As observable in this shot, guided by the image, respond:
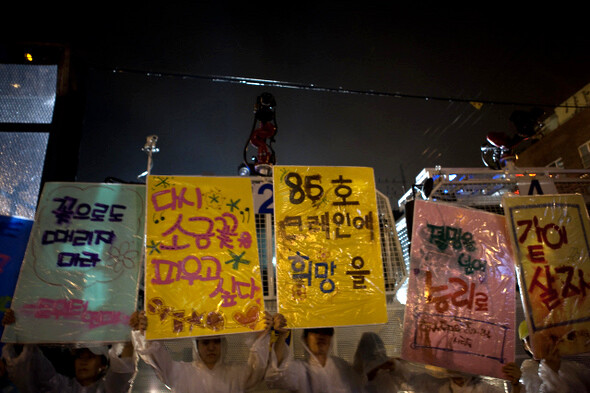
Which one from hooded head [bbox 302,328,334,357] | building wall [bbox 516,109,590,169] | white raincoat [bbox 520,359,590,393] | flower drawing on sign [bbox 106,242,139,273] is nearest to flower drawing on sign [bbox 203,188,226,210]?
flower drawing on sign [bbox 106,242,139,273]

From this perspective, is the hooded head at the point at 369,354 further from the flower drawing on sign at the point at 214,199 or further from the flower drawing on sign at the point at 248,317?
the flower drawing on sign at the point at 214,199

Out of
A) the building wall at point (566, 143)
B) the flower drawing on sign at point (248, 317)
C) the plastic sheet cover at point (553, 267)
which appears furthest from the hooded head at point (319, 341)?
the building wall at point (566, 143)

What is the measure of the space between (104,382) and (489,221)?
3458 mm

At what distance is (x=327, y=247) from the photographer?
299 cm

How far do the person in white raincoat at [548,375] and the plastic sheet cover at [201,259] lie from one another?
6.97 ft

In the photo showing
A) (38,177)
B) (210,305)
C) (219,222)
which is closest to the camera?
(210,305)

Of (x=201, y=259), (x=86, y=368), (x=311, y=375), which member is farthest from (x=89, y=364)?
(x=311, y=375)

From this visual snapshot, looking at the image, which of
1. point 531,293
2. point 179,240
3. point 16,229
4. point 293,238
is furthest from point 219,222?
point 531,293

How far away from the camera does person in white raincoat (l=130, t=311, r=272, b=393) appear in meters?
2.63

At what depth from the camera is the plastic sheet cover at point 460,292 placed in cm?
293

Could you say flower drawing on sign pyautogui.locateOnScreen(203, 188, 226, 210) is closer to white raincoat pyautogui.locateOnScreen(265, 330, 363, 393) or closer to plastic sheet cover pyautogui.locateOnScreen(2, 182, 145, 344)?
plastic sheet cover pyautogui.locateOnScreen(2, 182, 145, 344)

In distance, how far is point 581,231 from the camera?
3.52 metres

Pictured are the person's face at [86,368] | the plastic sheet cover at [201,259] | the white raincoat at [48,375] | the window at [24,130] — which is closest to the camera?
the plastic sheet cover at [201,259]

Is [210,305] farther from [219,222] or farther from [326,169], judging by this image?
[326,169]
